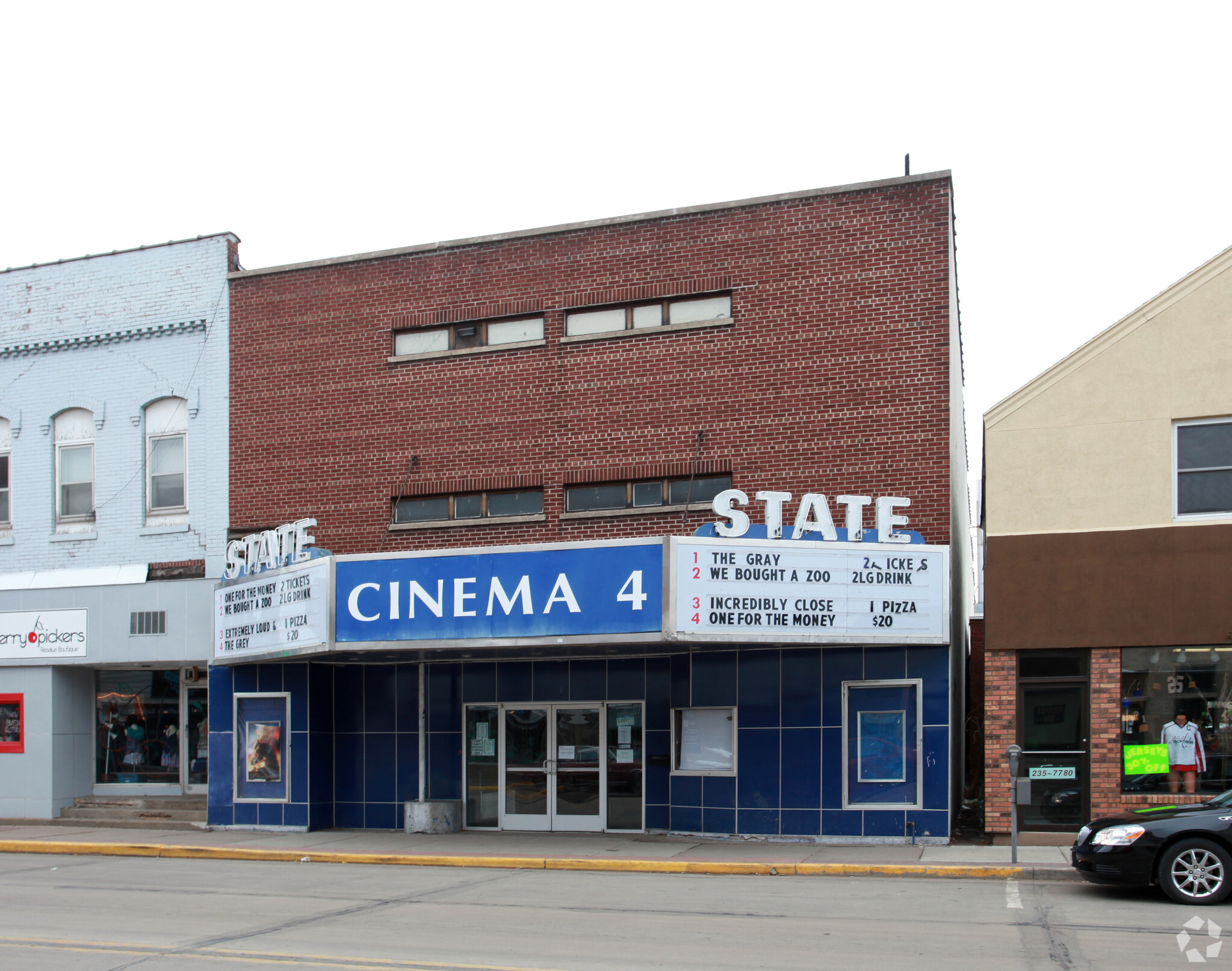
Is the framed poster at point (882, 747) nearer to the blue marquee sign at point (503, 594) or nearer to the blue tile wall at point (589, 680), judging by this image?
the blue marquee sign at point (503, 594)

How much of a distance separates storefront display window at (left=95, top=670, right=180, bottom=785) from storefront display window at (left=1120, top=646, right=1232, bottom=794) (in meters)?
16.2

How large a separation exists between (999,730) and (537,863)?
21.2ft

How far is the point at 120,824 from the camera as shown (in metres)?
21.9

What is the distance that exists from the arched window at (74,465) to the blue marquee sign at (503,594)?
7938 millimetres

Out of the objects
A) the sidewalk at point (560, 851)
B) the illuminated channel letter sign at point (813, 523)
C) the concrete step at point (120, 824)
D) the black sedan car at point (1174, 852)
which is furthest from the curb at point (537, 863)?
the illuminated channel letter sign at point (813, 523)

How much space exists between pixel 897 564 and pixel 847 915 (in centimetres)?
588

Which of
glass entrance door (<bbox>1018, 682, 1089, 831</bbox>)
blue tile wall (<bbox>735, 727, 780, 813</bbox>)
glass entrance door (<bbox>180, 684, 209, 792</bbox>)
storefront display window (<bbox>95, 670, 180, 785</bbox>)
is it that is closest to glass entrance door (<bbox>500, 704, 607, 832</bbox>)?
blue tile wall (<bbox>735, 727, 780, 813</bbox>)

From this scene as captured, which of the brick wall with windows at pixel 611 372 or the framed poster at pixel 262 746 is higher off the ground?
the brick wall with windows at pixel 611 372

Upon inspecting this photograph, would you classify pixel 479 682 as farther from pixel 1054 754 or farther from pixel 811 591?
pixel 1054 754

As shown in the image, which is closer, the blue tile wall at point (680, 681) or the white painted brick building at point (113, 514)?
the blue tile wall at point (680, 681)

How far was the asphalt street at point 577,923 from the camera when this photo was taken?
1006 centimetres

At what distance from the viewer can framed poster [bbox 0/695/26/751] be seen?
74.5 ft

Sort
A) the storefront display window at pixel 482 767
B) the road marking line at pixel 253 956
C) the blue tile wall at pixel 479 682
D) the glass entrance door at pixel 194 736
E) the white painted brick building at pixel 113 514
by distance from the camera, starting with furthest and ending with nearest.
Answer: the glass entrance door at pixel 194 736 < the white painted brick building at pixel 113 514 < the storefront display window at pixel 482 767 < the blue tile wall at pixel 479 682 < the road marking line at pixel 253 956

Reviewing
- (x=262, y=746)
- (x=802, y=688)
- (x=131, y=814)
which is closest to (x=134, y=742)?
(x=131, y=814)
